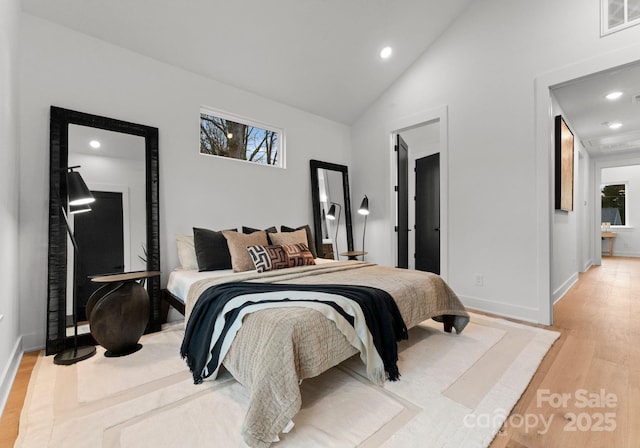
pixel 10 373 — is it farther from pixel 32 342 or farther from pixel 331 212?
pixel 331 212

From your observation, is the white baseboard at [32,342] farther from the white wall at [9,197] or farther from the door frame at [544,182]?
the door frame at [544,182]

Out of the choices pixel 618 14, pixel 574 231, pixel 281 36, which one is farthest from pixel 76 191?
pixel 574 231

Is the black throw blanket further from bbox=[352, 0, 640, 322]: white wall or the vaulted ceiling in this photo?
the vaulted ceiling

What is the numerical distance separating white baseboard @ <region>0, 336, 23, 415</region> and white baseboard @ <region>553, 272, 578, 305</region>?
17.1 ft

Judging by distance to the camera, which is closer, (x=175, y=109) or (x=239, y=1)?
(x=239, y=1)

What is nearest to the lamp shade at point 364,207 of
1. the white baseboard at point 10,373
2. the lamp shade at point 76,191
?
the lamp shade at point 76,191

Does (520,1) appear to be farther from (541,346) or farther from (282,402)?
(282,402)

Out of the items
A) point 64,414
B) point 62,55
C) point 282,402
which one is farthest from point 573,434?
point 62,55

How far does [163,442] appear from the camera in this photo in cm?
139

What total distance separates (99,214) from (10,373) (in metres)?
1.36

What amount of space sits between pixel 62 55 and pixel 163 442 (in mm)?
3251

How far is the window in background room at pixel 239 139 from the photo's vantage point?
368 centimetres

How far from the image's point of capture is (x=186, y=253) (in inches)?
123

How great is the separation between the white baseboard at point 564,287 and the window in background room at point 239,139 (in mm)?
4023
